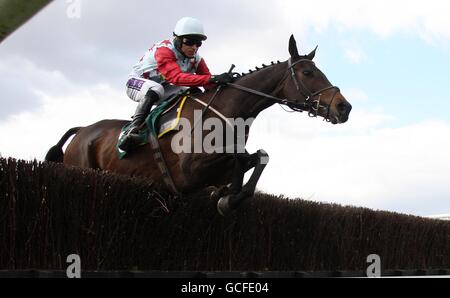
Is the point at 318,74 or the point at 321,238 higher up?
the point at 318,74

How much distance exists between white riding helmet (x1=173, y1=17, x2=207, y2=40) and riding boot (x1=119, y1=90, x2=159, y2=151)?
29.8 inches

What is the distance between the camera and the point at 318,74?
589 cm

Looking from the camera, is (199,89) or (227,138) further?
(199,89)

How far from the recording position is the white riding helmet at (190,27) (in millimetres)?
6188

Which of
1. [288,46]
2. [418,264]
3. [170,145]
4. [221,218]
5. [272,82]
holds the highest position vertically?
[288,46]

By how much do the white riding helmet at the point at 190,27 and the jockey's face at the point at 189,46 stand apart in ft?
0.32

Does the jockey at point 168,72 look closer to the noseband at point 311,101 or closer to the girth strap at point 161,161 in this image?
the girth strap at point 161,161

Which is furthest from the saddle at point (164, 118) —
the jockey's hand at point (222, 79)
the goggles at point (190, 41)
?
the goggles at point (190, 41)

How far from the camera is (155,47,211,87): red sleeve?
6.00 metres

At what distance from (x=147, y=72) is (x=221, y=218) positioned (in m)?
2.75

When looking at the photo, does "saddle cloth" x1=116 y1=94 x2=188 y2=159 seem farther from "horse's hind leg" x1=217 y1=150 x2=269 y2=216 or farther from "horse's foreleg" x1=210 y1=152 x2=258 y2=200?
"horse's hind leg" x1=217 y1=150 x2=269 y2=216

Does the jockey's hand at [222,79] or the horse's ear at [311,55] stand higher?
the horse's ear at [311,55]

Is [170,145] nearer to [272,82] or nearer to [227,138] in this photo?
[227,138]
